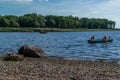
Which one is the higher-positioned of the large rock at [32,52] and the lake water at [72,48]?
the large rock at [32,52]

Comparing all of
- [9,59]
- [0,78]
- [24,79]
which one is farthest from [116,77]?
[9,59]

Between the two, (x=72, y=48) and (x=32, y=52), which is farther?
(x=72, y=48)

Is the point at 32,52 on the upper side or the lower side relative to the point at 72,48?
upper

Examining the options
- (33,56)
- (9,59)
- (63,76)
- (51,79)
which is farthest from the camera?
(33,56)

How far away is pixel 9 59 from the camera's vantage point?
101 feet

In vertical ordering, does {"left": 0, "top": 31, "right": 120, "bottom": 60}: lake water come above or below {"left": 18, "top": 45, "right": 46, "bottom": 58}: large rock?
below

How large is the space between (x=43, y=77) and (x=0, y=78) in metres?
2.90

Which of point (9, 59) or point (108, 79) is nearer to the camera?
point (108, 79)

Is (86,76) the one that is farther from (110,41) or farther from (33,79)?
(110,41)

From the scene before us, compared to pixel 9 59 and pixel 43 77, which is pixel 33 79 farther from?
pixel 9 59

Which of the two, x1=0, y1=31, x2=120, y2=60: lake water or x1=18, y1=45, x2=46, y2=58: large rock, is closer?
x1=18, y1=45, x2=46, y2=58: large rock

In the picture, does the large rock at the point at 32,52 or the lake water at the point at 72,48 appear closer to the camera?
the large rock at the point at 32,52

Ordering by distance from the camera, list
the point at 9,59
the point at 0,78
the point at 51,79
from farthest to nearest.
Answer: the point at 9,59, the point at 51,79, the point at 0,78

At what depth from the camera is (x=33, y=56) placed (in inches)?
1471
